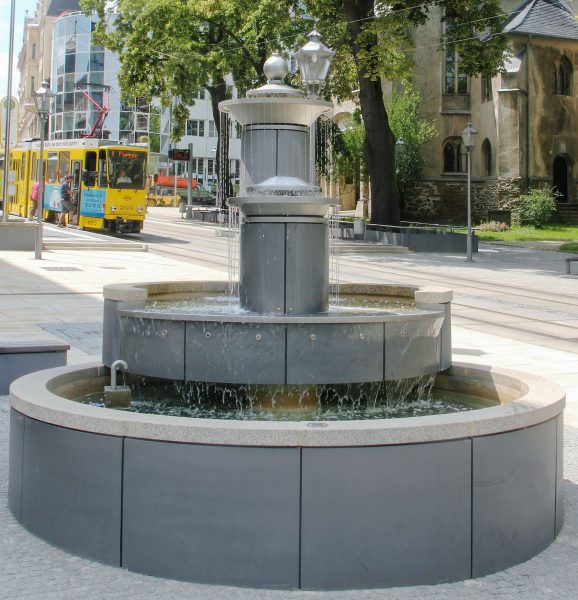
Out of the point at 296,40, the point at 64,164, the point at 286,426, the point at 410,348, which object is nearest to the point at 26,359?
the point at 410,348

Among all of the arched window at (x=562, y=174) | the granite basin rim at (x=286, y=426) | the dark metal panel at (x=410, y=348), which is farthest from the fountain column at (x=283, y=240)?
the arched window at (x=562, y=174)

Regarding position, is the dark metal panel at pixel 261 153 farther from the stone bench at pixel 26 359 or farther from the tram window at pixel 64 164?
the tram window at pixel 64 164

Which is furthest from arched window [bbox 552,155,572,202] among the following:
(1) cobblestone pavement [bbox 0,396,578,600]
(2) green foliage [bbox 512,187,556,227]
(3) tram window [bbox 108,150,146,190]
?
(1) cobblestone pavement [bbox 0,396,578,600]

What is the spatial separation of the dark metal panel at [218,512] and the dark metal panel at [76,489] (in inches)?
6.4

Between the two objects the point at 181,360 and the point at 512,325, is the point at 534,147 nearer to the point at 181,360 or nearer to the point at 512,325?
the point at 512,325

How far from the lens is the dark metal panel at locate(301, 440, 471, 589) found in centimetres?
471

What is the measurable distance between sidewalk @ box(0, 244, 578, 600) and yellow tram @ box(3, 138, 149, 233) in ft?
54.7

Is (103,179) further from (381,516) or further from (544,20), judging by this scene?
(381,516)

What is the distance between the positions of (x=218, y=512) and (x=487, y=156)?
48142 mm

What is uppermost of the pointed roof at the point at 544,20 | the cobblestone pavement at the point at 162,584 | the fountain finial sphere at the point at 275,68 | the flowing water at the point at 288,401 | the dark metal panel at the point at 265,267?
the pointed roof at the point at 544,20

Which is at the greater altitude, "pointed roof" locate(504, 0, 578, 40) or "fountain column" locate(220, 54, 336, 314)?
"pointed roof" locate(504, 0, 578, 40)

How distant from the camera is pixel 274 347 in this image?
6.14m

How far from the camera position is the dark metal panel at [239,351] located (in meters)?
6.14

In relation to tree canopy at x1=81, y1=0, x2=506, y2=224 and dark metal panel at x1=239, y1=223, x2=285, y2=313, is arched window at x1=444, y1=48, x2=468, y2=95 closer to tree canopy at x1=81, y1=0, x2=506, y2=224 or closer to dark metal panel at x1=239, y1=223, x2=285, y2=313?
tree canopy at x1=81, y1=0, x2=506, y2=224
